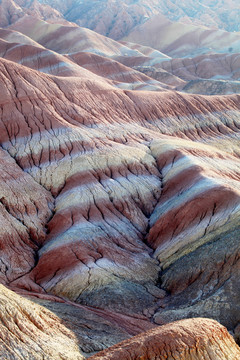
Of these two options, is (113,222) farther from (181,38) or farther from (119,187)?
(181,38)

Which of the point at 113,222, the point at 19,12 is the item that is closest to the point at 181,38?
the point at 19,12

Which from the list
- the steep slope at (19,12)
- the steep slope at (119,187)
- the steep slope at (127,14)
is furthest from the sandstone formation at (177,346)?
the steep slope at (127,14)

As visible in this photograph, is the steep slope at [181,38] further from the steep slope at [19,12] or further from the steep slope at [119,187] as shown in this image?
the steep slope at [119,187]

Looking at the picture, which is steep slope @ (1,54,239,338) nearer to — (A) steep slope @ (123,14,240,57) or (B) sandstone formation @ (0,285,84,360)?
(B) sandstone formation @ (0,285,84,360)

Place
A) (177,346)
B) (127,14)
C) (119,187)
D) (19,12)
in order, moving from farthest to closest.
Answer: (127,14)
(19,12)
(119,187)
(177,346)

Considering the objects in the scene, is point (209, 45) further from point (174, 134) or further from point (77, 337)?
point (77, 337)
